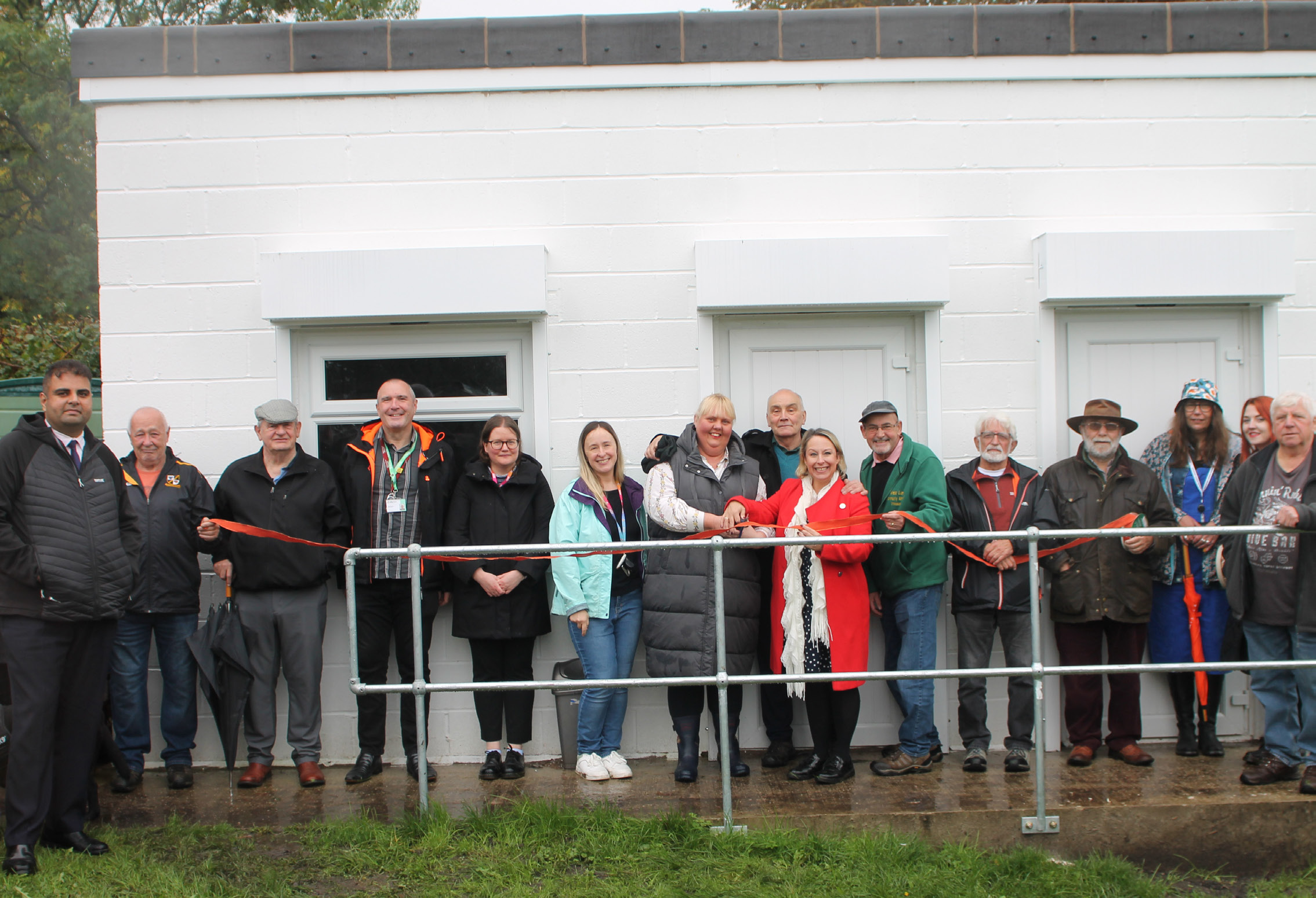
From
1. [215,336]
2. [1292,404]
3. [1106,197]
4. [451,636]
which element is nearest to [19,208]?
[215,336]

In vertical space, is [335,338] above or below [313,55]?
below

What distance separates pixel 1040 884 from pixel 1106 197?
3.34m

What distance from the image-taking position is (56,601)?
3.76 metres

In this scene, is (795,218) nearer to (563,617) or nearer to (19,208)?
(563,617)

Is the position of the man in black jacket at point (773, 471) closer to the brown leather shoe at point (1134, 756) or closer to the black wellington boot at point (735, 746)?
the black wellington boot at point (735, 746)

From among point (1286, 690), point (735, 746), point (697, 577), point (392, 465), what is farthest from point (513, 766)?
point (1286, 690)

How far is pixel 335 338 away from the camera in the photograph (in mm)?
5133

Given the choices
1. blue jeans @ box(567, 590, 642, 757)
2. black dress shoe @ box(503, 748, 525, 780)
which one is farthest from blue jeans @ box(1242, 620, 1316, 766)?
black dress shoe @ box(503, 748, 525, 780)

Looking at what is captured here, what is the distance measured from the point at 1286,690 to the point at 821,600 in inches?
81.3

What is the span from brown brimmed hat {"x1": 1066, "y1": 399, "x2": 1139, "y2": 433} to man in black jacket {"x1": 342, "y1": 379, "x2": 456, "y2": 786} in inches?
121

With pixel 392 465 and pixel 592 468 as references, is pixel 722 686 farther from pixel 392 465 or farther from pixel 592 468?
pixel 392 465

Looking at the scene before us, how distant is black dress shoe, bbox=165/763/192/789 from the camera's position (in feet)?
15.3

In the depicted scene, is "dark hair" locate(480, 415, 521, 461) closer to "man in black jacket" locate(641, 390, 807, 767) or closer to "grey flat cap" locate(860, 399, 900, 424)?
"man in black jacket" locate(641, 390, 807, 767)

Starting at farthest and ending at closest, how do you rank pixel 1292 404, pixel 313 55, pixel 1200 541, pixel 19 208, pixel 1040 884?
pixel 19 208 → pixel 313 55 → pixel 1200 541 → pixel 1292 404 → pixel 1040 884
